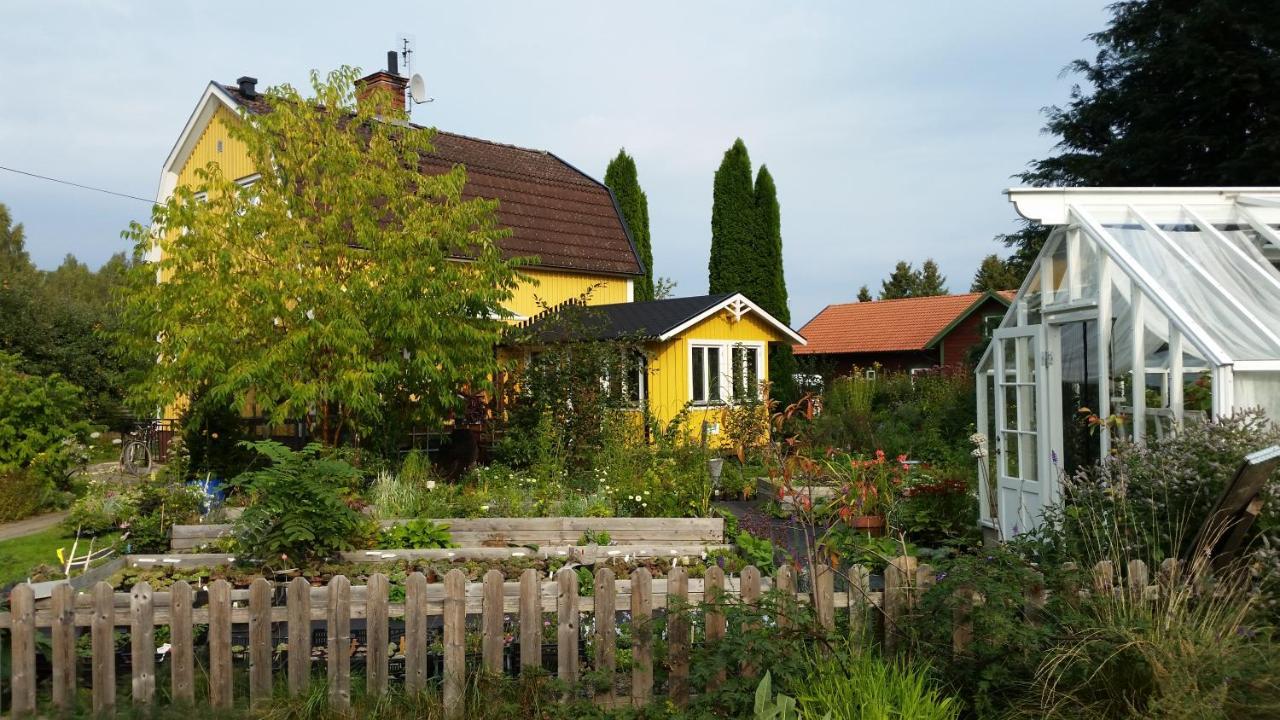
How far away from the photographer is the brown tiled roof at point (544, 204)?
2178cm

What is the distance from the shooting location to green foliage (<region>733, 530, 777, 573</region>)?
838 centimetres

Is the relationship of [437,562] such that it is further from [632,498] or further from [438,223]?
[438,223]

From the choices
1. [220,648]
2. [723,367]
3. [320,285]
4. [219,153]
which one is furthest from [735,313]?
[220,648]

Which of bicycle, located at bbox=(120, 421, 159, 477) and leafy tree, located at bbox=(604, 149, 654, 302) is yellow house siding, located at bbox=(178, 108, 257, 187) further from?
leafy tree, located at bbox=(604, 149, 654, 302)

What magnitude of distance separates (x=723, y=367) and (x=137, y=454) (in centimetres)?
1070

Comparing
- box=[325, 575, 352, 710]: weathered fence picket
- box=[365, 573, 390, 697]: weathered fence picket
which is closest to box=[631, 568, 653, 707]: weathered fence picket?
box=[365, 573, 390, 697]: weathered fence picket

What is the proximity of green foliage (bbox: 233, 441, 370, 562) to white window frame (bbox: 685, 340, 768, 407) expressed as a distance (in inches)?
436

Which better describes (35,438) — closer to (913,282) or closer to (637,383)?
(637,383)

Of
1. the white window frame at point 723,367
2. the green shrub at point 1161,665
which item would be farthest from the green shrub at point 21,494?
the green shrub at point 1161,665

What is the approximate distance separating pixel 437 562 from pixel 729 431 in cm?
896

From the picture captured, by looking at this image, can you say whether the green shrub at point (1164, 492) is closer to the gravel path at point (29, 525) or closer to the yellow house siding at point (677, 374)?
the gravel path at point (29, 525)

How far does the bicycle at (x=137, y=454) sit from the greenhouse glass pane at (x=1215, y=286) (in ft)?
49.1

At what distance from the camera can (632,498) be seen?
10.1 meters

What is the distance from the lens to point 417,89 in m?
24.1
